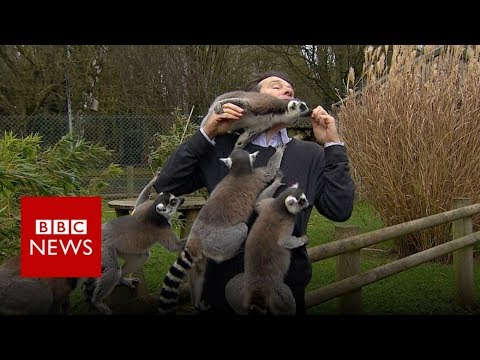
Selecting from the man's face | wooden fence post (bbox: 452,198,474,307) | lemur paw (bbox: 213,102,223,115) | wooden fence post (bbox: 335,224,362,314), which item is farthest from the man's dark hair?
wooden fence post (bbox: 452,198,474,307)

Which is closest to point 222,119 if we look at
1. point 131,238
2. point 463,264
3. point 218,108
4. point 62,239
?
point 218,108

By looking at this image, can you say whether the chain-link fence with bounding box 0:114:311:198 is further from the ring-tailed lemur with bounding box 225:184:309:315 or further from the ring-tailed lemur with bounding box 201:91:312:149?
the ring-tailed lemur with bounding box 225:184:309:315

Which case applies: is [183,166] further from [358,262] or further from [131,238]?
[358,262]

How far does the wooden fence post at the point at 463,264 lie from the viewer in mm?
2518

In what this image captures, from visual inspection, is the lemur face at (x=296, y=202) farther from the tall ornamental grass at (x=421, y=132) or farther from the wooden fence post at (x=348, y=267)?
the tall ornamental grass at (x=421, y=132)

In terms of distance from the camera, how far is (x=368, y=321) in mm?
1377

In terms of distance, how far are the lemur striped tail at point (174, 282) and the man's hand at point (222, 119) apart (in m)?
0.29

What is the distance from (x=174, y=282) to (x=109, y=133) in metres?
0.55

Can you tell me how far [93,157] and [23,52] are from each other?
14.1 inches

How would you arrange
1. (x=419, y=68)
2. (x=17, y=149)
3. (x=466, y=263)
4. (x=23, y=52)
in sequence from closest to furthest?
(x=23, y=52)
(x=17, y=149)
(x=466, y=263)
(x=419, y=68)

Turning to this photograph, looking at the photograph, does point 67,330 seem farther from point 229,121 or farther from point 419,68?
point 419,68

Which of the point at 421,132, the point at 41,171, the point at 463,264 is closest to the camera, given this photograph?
the point at 41,171

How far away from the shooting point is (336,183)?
1.30 metres
